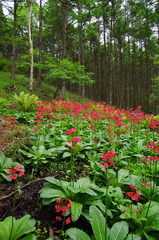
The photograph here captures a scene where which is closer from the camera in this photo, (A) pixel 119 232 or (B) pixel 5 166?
(A) pixel 119 232

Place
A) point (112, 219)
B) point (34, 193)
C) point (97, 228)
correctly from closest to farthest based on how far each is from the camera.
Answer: point (97, 228) < point (112, 219) < point (34, 193)

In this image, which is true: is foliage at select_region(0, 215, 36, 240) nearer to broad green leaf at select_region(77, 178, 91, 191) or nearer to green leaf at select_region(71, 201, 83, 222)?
green leaf at select_region(71, 201, 83, 222)

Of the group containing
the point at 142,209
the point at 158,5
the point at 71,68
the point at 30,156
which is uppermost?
the point at 158,5

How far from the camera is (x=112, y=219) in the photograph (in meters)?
1.78

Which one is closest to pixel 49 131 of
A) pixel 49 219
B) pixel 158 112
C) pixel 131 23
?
pixel 49 219

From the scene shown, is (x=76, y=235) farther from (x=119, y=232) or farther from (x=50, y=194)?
(x=50, y=194)

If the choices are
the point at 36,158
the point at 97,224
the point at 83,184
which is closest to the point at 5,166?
the point at 36,158

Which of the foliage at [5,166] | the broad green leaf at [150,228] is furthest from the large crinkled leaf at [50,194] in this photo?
the broad green leaf at [150,228]

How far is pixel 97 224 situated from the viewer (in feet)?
4.96

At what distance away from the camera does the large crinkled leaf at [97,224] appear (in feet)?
4.73

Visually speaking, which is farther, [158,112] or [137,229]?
[158,112]

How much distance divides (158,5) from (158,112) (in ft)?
37.9

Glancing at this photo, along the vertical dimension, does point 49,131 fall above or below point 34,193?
above

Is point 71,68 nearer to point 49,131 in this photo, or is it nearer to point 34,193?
point 49,131
